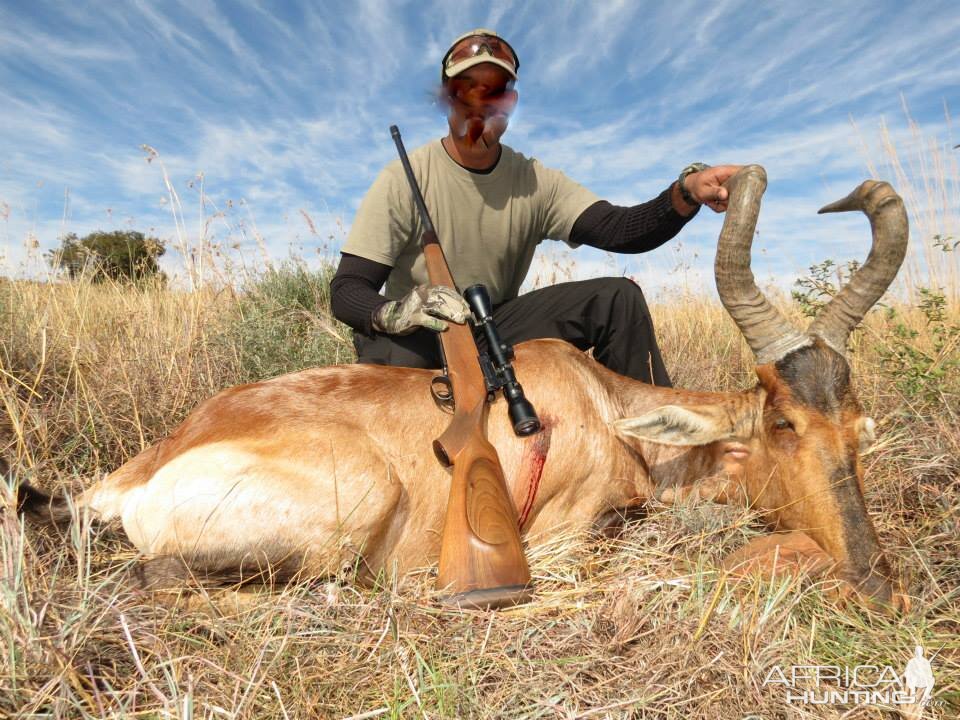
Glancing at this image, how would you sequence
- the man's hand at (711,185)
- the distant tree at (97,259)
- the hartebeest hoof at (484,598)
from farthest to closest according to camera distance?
the distant tree at (97,259) < the man's hand at (711,185) < the hartebeest hoof at (484,598)

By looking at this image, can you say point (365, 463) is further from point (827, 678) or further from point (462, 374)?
point (827, 678)

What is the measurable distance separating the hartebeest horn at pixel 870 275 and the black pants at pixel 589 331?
1.48 m

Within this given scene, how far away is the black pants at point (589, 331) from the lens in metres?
4.30

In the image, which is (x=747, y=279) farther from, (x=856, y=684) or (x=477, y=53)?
(x=477, y=53)

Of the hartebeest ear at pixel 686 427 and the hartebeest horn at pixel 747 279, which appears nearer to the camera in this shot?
the hartebeest horn at pixel 747 279

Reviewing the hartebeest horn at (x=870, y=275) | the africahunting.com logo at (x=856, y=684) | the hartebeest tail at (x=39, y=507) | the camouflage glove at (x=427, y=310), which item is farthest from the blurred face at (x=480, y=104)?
the africahunting.com logo at (x=856, y=684)

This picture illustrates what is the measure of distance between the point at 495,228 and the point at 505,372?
206 cm

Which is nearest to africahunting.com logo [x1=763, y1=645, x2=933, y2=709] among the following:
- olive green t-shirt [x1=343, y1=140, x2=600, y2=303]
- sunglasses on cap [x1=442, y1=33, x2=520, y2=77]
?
olive green t-shirt [x1=343, y1=140, x2=600, y2=303]

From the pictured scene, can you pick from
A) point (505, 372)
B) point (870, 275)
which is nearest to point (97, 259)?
point (505, 372)

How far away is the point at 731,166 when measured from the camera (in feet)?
12.0

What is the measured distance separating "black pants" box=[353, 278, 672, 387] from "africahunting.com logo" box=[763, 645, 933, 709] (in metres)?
2.47

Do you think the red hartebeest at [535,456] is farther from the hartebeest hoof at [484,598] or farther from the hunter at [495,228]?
the hunter at [495,228]

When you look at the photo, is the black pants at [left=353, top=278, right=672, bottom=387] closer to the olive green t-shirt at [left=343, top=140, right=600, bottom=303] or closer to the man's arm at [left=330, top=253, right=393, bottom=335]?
the man's arm at [left=330, top=253, right=393, bottom=335]

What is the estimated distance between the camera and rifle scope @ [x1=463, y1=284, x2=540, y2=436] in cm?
286
